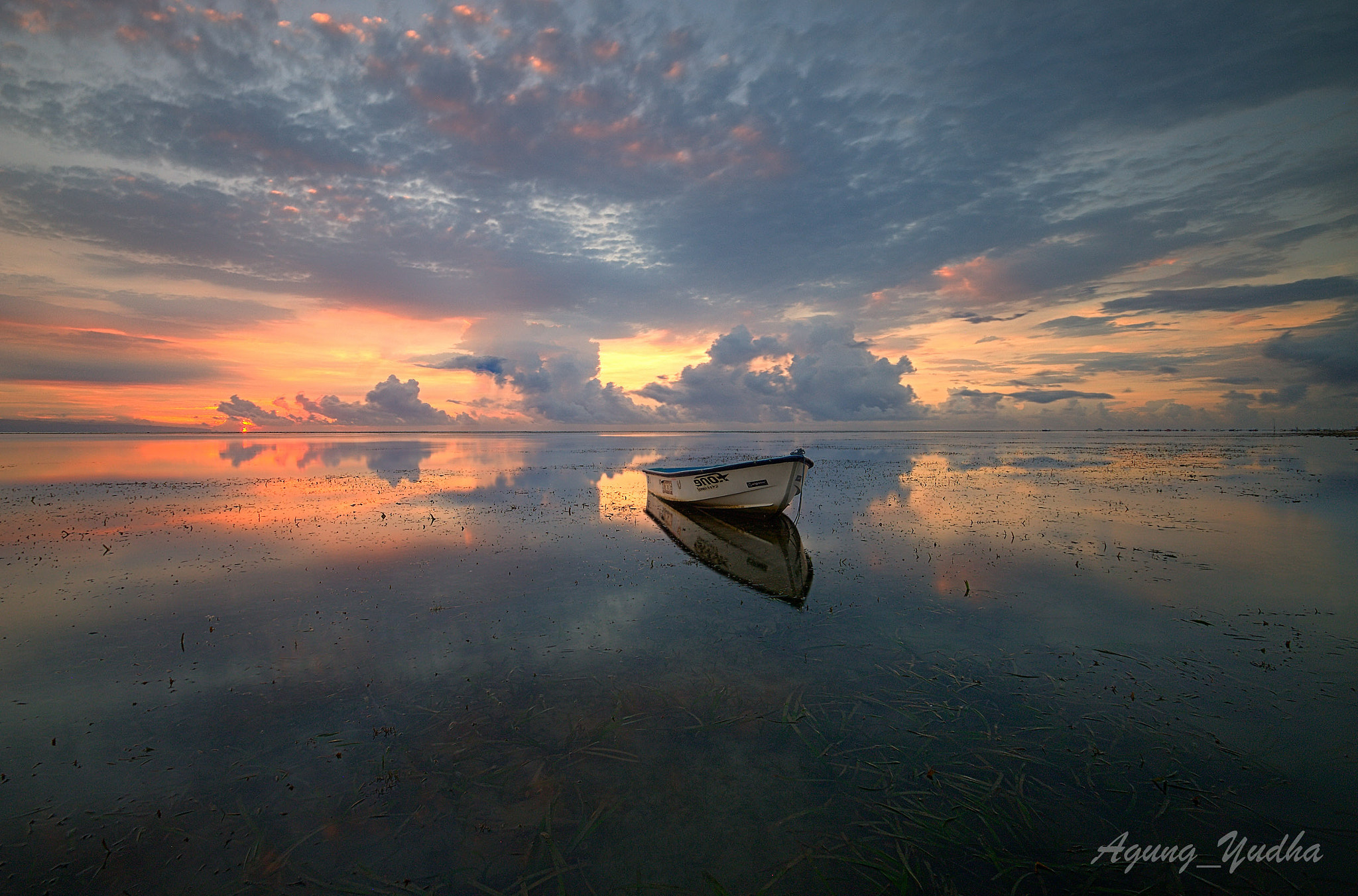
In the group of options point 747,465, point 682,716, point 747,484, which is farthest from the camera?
point 747,484

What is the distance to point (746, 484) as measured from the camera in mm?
26734

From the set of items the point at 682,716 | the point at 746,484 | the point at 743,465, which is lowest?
the point at 682,716

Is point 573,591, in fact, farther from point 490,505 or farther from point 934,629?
point 490,505

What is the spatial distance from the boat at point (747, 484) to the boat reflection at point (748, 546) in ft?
2.91

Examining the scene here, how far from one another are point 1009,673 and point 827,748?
15.1 feet

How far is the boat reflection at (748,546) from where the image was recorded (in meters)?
16.6

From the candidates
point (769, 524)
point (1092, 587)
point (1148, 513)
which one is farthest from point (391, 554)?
point (1148, 513)

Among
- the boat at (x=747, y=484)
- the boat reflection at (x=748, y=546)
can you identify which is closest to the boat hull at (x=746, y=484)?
the boat at (x=747, y=484)

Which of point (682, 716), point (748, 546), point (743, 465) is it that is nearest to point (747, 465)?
Answer: point (743, 465)

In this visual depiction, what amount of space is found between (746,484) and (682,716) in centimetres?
1843

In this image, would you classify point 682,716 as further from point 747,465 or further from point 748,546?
point 747,465

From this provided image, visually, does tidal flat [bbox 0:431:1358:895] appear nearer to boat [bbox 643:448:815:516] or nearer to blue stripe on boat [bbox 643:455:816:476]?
boat [bbox 643:448:815:516]

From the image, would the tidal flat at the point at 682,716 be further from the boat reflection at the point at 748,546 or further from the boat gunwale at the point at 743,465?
the boat gunwale at the point at 743,465

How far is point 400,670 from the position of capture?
10.6 m
